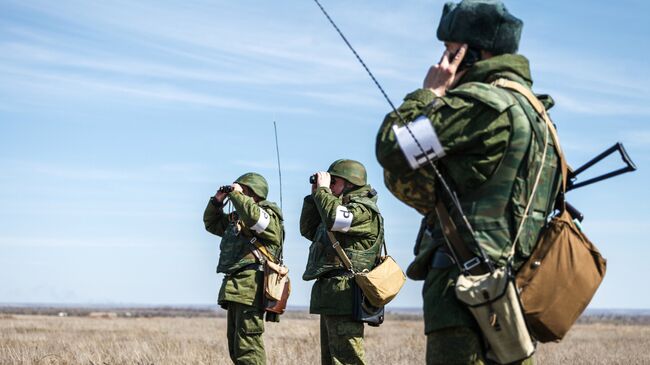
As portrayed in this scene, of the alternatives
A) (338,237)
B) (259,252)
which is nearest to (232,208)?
(259,252)

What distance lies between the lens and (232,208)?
37.3ft

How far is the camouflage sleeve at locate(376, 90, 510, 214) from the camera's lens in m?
4.58

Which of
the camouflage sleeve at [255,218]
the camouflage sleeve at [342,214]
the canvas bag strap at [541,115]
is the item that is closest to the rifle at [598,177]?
the canvas bag strap at [541,115]

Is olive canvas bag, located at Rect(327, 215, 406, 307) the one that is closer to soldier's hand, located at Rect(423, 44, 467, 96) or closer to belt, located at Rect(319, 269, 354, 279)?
belt, located at Rect(319, 269, 354, 279)

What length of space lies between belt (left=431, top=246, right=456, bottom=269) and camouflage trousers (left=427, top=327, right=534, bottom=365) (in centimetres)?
31

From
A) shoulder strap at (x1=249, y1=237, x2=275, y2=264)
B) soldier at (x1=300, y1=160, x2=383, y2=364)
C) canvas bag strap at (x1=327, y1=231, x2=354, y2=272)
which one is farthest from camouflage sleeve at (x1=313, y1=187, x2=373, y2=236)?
shoulder strap at (x1=249, y1=237, x2=275, y2=264)

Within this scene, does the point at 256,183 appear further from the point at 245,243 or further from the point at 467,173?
the point at 467,173

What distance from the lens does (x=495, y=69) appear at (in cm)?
490

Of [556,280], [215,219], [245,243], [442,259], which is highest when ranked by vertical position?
[215,219]

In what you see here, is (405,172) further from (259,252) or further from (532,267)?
(259,252)

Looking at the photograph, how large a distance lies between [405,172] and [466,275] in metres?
0.58

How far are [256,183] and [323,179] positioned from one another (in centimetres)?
226

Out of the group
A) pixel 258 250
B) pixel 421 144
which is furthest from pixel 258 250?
pixel 421 144

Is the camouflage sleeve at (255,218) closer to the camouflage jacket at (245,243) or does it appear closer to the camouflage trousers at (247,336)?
the camouflage jacket at (245,243)
